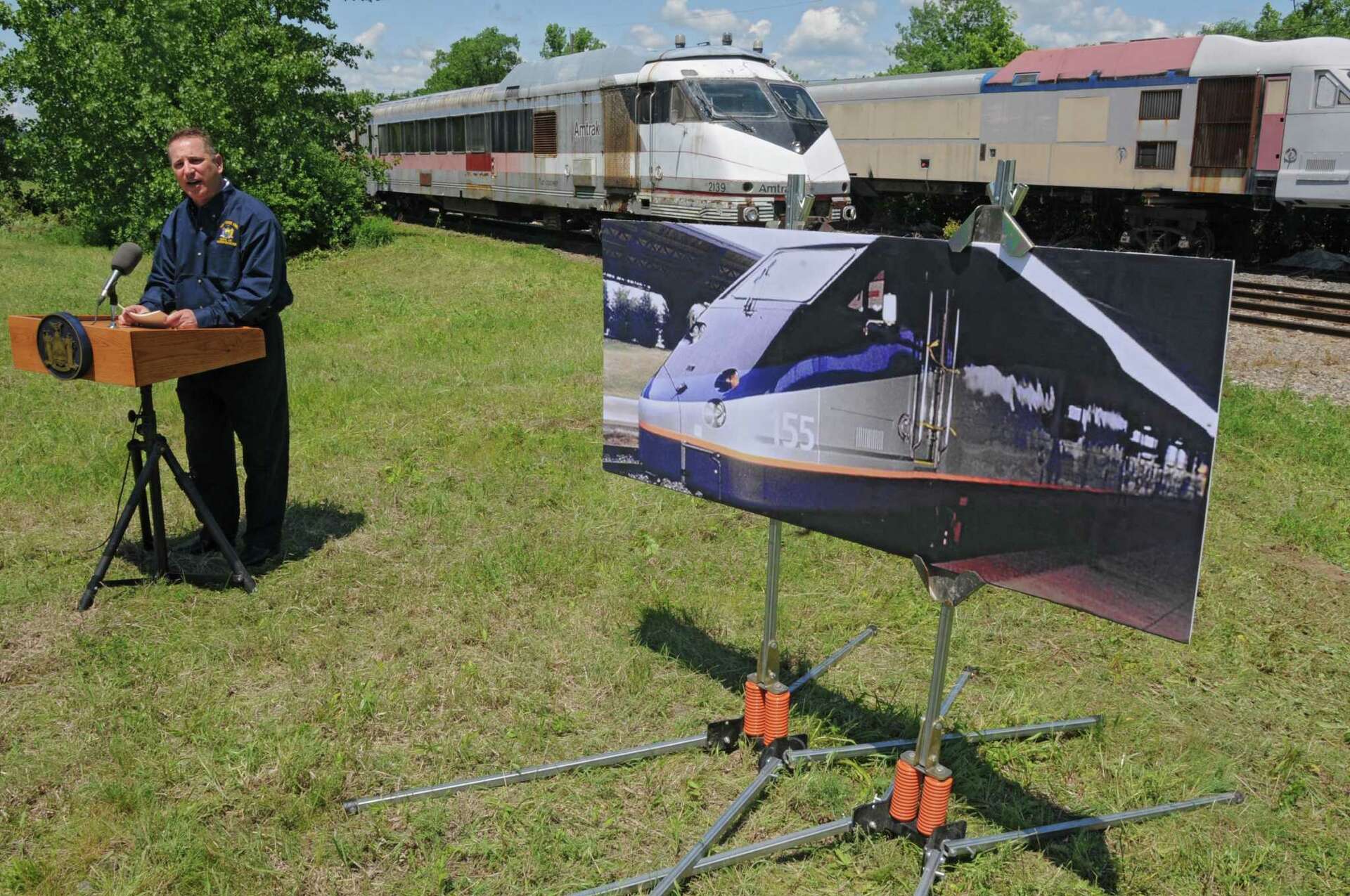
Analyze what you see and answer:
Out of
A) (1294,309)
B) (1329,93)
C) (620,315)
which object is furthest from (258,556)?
(1329,93)

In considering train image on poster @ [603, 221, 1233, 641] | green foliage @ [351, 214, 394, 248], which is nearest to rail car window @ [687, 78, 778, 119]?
green foliage @ [351, 214, 394, 248]

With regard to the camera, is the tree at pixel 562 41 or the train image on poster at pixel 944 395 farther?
the tree at pixel 562 41

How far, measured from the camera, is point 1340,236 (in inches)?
736

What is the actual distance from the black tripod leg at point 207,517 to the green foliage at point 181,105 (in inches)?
575

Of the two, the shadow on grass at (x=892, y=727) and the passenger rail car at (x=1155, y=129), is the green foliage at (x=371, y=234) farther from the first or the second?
the shadow on grass at (x=892, y=727)

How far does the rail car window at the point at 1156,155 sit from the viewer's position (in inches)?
665

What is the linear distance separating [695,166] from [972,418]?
13207mm

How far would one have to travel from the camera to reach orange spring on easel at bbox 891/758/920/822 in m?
3.10

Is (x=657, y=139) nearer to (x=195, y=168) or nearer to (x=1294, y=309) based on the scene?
(x=1294, y=309)

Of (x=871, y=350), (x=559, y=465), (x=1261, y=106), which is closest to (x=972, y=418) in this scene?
(x=871, y=350)

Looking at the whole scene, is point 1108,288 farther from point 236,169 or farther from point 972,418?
point 236,169

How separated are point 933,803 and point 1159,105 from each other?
55.2ft

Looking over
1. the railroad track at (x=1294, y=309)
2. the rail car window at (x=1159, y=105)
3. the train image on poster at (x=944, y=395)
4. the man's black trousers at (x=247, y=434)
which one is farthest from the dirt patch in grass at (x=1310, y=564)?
the rail car window at (x=1159, y=105)

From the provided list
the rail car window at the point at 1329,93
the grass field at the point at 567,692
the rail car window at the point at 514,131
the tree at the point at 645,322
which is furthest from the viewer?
the rail car window at the point at 514,131
